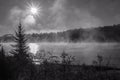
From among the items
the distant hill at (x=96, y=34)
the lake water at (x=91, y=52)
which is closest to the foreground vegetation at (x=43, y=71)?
the lake water at (x=91, y=52)

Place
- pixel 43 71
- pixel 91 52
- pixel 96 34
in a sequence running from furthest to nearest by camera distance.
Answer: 1. pixel 96 34
2. pixel 91 52
3. pixel 43 71

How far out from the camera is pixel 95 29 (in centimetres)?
13575

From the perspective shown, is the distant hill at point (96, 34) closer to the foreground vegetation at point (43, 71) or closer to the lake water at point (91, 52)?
the lake water at point (91, 52)

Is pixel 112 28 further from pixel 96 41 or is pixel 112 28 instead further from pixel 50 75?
pixel 50 75

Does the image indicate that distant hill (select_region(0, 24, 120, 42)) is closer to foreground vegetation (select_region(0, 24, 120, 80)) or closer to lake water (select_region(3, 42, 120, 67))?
lake water (select_region(3, 42, 120, 67))

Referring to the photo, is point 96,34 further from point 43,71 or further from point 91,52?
point 43,71

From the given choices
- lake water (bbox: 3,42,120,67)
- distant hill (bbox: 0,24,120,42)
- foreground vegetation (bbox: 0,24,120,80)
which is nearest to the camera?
foreground vegetation (bbox: 0,24,120,80)

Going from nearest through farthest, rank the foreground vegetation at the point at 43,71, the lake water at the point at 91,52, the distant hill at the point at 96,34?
the foreground vegetation at the point at 43,71 → the lake water at the point at 91,52 → the distant hill at the point at 96,34

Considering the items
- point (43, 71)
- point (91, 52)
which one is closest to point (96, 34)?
point (91, 52)

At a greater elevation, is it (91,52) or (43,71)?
(91,52)

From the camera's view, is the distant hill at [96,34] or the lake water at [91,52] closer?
the lake water at [91,52]

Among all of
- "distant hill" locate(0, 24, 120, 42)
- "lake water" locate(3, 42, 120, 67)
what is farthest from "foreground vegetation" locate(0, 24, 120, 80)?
"distant hill" locate(0, 24, 120, 42)

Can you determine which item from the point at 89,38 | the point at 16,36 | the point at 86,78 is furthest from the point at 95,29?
the point at 86,78

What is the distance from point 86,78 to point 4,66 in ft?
29.1
